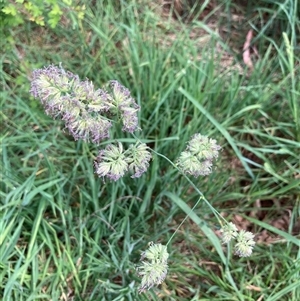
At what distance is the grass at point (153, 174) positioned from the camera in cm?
185

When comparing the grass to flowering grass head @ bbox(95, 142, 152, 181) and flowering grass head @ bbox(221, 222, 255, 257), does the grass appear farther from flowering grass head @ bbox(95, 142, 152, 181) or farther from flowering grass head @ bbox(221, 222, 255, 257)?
flowering grass head @ bbox(95, 142, 152, 181)

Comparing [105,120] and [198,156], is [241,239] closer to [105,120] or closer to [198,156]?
[198,156]

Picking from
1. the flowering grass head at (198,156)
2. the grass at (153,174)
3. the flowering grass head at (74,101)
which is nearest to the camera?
the flowering grass head at (74,101)

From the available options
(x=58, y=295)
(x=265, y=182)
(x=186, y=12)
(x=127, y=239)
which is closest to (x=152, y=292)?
(x=127, y=239)

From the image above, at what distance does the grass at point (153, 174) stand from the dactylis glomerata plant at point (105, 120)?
566 mm

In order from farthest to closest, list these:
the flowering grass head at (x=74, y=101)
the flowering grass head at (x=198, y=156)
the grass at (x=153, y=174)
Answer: the grass at (x=153, y=174), the flowering grass head at (x=198, y=156), the flowering grass head at (x=74, y=101)

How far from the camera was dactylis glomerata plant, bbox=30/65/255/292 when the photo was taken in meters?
1.19

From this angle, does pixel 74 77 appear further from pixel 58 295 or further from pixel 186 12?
pixel 186 12

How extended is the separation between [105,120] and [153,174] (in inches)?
28.9

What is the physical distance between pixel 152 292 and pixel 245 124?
2.58ft

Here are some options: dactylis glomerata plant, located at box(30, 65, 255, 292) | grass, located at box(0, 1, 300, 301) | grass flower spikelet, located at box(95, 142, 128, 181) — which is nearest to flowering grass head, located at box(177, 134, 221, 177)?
dactylis glomerata plant, located at box(30, 65, 255, 292)

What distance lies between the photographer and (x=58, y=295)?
1821mm

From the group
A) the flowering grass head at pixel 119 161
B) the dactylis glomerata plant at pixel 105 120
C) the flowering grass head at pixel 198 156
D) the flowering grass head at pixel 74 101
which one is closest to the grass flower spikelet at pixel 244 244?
the dactylis glomerata plant at pixel 105 120

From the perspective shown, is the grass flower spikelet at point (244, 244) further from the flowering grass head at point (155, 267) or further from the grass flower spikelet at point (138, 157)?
the grass flower spikelet at point (138, 157)
